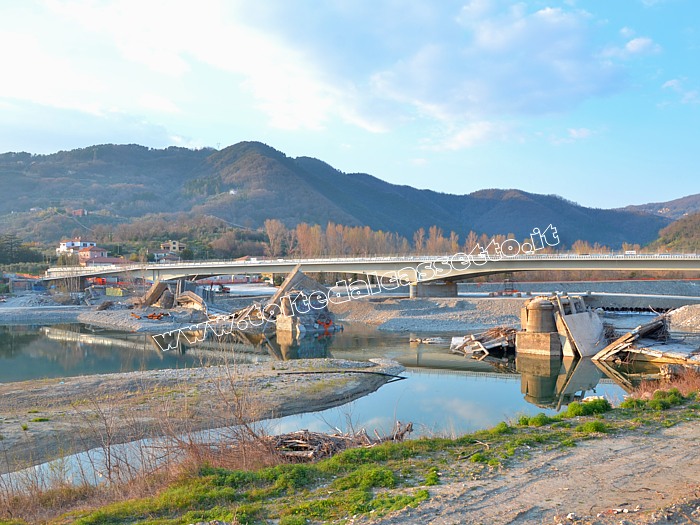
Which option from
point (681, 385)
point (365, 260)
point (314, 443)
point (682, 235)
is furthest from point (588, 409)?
point (682, 235)

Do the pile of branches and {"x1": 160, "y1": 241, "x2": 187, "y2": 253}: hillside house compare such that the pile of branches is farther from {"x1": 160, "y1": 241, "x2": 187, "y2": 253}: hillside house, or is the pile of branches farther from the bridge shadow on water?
{"x1": 160, "y1": 241, "x2": 187, "y2": 253}: hillside house

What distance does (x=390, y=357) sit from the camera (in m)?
31.1

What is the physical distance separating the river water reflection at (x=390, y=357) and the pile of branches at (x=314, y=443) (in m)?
1.03

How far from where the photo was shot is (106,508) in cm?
832

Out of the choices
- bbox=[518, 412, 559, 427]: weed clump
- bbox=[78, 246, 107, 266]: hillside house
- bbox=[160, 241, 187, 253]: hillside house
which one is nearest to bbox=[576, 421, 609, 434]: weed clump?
bbox=[518, 412, 559, 427]: weed clump

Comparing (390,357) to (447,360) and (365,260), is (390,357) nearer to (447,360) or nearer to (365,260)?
(447,360)

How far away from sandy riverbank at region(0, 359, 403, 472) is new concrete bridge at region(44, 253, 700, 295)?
92.6ft

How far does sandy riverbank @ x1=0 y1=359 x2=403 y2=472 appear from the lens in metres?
14.5

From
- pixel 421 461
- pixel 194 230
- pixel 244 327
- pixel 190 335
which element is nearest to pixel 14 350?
pixel 190 335

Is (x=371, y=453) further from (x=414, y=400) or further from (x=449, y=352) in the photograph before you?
(x=449, y=352)

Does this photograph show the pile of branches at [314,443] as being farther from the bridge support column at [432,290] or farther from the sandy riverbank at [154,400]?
the bridge support column at [432,290]

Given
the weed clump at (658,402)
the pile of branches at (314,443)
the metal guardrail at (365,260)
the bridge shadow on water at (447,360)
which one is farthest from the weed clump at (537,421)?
the metal guardrail at (365,260)

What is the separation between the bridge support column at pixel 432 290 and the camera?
188ft

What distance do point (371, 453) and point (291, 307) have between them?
110ft
